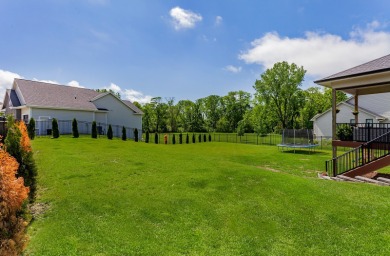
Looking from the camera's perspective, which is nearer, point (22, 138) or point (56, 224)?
point (56, 224)

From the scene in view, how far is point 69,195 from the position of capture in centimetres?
609

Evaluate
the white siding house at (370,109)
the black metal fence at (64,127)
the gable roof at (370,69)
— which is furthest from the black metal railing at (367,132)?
the black metal fence at (64,127)

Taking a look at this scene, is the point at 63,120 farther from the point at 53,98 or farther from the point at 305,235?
the point at 305,235

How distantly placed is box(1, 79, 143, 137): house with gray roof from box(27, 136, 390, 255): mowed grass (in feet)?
55.9

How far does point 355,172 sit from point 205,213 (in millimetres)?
7310

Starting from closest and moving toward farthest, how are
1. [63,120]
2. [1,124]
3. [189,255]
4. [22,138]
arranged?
[189,255]
[22,138]
[1,124]
[63,120]

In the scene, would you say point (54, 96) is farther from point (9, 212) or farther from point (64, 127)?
point (9, 212)

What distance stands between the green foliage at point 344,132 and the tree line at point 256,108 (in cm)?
2290

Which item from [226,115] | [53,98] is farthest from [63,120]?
[226,115]

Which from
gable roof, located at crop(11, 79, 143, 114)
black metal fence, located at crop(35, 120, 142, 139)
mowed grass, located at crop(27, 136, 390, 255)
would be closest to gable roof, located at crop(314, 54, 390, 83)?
mowed grass, located at crop(27, 136, 390, 255)

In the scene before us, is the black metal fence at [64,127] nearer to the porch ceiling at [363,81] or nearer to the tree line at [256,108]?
the tree line at [256,108]

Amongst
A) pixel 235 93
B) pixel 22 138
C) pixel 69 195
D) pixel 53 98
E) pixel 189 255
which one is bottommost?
pixel 189 255

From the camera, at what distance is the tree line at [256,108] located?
166 ft

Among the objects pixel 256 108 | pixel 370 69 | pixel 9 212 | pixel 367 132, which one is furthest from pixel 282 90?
pixel 9 212
